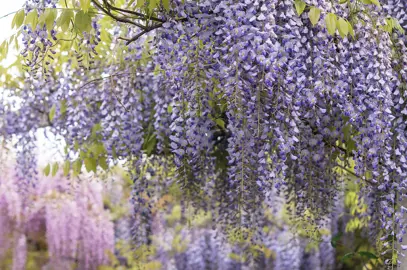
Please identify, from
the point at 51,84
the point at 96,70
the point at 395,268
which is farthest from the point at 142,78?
the point at 395,268

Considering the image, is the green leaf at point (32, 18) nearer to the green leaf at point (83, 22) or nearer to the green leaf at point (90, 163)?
the green leaf at point (83, 22)

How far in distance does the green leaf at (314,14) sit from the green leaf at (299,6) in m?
0.03

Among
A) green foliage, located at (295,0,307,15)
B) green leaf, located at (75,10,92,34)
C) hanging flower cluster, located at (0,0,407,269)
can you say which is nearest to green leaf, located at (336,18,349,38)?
hanging flower cluster, located at (0,0,407,269)

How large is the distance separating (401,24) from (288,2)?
857 millimetres

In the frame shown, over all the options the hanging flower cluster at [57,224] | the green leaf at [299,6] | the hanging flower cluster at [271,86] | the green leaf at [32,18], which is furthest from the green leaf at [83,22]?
the hanging flower cluster at [57,224]

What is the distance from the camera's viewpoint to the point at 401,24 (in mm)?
2652

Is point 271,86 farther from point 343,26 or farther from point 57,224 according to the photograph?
point 57,224

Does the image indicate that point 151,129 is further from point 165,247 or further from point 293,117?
point 165,247

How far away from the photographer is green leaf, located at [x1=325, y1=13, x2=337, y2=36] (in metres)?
2.03

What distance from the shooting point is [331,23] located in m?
2.04

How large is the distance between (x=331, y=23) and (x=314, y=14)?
74 millimetres

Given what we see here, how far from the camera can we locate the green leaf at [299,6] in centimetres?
202

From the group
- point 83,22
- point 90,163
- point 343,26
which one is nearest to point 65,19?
point 83,22

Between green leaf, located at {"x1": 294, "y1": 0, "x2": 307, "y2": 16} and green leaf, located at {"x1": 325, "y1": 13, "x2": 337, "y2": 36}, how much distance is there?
0.09 meters
